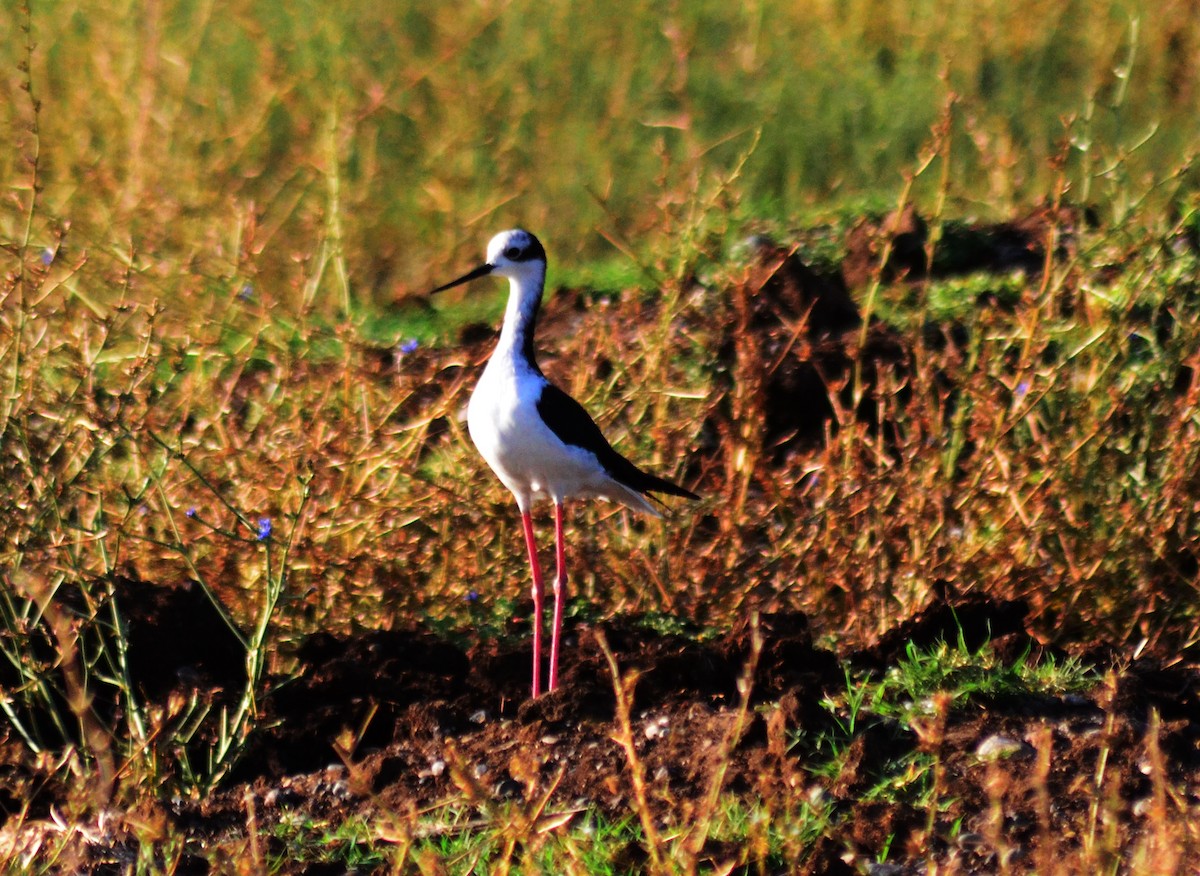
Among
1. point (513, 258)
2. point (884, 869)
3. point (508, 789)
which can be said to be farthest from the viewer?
point (513, 258)

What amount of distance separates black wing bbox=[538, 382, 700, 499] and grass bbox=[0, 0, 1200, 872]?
0.30 meters

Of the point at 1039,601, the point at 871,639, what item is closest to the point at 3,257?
the point at 871,639

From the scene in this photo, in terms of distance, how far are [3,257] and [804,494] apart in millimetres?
2565

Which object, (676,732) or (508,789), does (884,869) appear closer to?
(676,732)

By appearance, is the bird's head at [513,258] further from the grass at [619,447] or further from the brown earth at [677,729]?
the brown earth at [677,729]

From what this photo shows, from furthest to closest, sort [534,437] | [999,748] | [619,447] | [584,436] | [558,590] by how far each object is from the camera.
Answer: [619,447] < [558,590] < [584,436] < [534,437] < [999,748]

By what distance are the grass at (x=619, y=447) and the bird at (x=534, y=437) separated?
0.98ft

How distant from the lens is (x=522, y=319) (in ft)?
14.9

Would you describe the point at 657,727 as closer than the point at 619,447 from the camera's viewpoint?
Yes

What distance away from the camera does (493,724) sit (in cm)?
406

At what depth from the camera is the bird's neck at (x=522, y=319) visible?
14.7 ft

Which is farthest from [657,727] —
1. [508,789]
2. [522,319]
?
[522,319]

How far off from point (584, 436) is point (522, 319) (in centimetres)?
38

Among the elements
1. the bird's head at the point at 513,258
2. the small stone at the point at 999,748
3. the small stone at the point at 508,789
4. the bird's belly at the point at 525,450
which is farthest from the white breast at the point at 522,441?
the small stone at the point at 999,748
